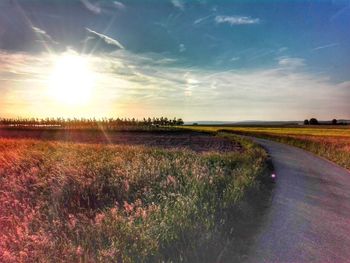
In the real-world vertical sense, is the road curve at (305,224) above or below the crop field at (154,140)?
above

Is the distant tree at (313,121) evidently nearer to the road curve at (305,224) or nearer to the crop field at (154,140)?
the crop field at (154,140)

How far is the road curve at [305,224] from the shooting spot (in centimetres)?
675

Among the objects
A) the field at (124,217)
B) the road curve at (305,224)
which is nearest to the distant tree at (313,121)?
the road curve at (305,224)

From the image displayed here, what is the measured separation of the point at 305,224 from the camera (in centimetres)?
866

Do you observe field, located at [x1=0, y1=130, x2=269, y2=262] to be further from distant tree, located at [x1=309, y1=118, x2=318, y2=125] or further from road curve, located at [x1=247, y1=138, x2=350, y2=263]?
distant tree, located at [x1=309, y1=118, x2=318, y2=125]

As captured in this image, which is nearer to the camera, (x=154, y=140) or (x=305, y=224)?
(x=305, y=224)

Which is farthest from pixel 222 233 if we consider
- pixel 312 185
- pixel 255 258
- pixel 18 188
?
pixel 312 185

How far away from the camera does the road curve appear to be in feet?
22.1

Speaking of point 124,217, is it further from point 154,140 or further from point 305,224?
point 154,140

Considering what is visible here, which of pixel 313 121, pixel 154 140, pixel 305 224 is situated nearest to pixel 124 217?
pixel 305 224

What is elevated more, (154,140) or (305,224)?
(305,224)

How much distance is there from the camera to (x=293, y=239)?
7.53 metres

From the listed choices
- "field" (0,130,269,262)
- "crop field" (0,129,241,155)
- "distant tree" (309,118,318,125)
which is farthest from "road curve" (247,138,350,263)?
"distant tree" (309,118,318,125)

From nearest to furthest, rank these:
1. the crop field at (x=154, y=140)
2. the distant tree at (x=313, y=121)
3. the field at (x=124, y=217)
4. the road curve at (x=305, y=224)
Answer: the field at (x=124, y=217)
the road curve at (x=305, y=224)
the crop field at (x=154, y=140)
the distant tree at (x=313, y=121)
